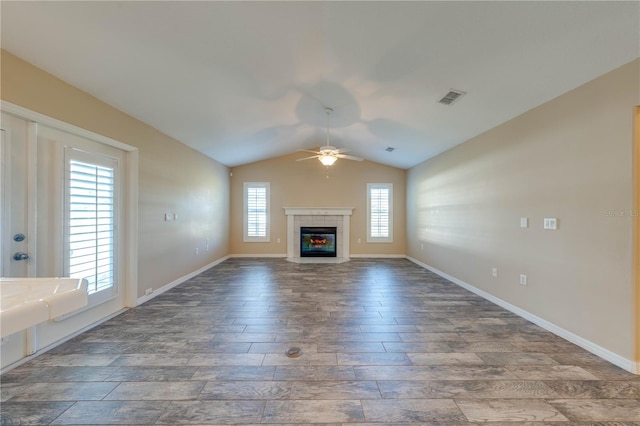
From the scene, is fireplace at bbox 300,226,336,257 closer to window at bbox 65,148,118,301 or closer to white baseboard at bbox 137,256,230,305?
white baseboard at bbox 137,256,230,305

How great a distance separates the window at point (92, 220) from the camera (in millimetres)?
2666

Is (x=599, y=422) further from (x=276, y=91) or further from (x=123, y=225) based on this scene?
(x=123, y=225)

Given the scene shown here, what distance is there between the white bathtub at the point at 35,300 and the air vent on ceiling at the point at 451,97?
3724 mm

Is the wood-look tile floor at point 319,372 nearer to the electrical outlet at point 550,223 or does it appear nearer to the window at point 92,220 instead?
the window at point 92,220

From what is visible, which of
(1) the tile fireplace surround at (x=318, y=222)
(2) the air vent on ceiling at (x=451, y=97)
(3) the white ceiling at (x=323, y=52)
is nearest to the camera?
(3) the white ceiling at (x=323, y=52)

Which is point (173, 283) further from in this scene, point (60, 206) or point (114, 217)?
point (60, 206)

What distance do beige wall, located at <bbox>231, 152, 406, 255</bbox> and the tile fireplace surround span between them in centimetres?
16

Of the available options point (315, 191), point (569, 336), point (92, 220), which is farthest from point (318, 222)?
point (569, 336)

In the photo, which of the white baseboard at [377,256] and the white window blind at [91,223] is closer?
the white window blind at [91,223]

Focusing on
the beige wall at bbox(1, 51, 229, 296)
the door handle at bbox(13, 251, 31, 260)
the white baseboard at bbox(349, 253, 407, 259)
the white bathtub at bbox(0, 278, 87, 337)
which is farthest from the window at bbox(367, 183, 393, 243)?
the white bathtub at bbox(0, 278, 87, 337)

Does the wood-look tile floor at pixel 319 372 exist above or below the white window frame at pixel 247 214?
below

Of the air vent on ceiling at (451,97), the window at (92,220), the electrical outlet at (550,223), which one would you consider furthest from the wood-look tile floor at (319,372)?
the air vent on ceiling at (451,97)

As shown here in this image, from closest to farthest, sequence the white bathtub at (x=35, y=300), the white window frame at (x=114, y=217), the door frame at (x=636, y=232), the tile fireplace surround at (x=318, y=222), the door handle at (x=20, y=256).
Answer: the white bathtub at (x=35, y=300)
the door frame at (x=636, y=232)
the door handle at (x=20, y=256)
the white window frame at (x=114, y=217)
the tile fireplace surround at (x=318, y=222)

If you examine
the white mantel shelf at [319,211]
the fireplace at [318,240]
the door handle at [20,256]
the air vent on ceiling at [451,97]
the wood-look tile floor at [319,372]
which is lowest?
the wood-look tile floor at [319,372]
